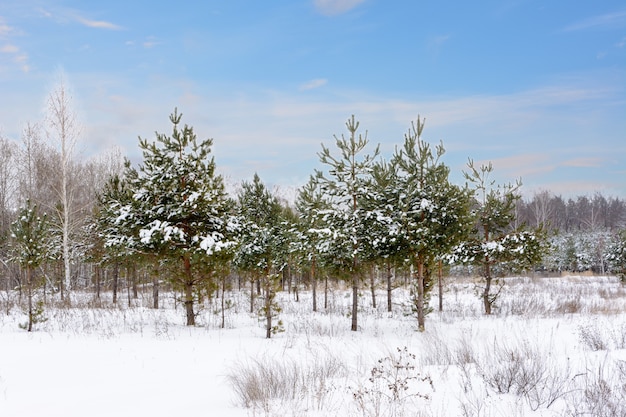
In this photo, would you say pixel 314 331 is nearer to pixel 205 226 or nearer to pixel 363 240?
pixel 363 240

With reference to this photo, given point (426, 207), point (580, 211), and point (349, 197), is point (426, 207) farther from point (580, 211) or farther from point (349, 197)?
point (580, 211)

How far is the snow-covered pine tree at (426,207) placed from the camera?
1411cm

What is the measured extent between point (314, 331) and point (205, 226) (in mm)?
5617

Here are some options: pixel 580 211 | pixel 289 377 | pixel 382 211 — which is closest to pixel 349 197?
pixel 382 211

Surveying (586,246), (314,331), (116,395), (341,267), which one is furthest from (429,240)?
(586,246)

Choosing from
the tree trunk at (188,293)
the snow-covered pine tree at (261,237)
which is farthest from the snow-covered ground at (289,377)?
the snow-covered pine tree at (261,237)

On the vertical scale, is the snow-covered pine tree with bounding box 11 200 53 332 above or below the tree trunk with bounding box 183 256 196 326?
above

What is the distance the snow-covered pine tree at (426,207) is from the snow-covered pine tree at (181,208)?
20.3 ft

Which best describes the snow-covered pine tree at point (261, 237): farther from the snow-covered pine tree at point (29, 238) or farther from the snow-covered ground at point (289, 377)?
the snow-covered pine tree at point (29, 238)

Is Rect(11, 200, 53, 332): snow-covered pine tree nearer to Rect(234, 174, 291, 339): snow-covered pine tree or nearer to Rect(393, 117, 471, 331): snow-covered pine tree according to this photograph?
Rect(234, 174, 291, 339): snow-covered pine tree

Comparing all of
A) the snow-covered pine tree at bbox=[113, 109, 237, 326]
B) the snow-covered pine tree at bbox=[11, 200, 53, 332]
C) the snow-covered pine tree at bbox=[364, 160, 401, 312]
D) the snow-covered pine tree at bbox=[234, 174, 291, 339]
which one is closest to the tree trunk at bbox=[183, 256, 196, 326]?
the snow-covered pine tree at bbox=[113, 109, 237, 326]

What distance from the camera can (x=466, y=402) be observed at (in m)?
5.13

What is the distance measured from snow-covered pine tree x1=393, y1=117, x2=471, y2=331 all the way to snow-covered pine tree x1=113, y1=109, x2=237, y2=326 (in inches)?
244

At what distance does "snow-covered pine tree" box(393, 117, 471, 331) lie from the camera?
46.3 feet
